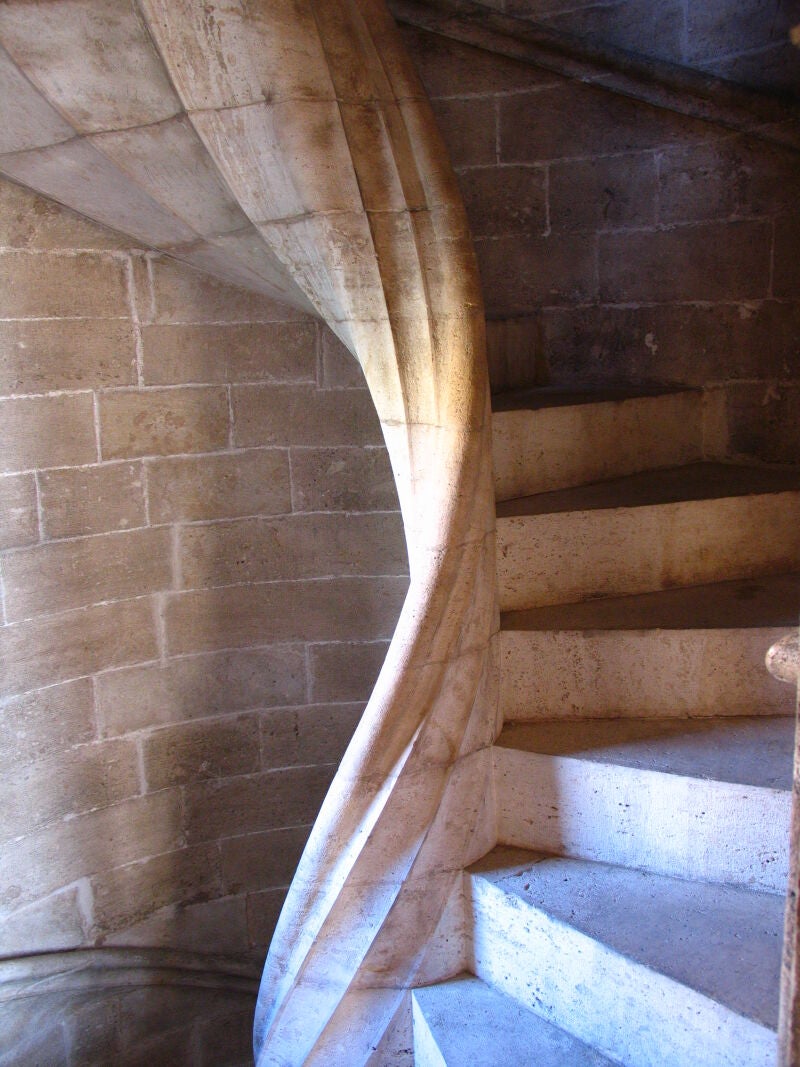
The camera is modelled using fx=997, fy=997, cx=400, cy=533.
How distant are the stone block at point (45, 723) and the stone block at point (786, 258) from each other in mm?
2277

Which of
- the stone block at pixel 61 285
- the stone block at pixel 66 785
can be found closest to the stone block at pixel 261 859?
the stone block at pixel 66 785

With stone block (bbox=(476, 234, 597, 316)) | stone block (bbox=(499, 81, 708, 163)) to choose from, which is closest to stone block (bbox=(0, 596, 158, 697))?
stone block (bbox=(476, 234, 597, 316))

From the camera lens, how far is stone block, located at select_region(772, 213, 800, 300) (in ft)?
9.47

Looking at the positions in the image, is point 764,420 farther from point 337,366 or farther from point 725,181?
point 337,366

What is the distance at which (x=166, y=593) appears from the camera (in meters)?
2.82

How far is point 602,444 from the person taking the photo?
2662 mm

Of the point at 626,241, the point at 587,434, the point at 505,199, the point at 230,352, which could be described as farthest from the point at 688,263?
the point at 230,352

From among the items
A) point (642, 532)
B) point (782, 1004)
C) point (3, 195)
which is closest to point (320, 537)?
point (642, 532)

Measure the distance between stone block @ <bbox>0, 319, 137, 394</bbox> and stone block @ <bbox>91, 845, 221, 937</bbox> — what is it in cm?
138

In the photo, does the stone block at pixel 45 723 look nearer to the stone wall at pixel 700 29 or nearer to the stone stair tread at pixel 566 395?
the stone stair tread at pixel 566 395

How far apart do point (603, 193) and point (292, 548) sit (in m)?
1.49

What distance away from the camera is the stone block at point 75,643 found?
258cm

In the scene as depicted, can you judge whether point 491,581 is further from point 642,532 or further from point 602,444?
point 602,444

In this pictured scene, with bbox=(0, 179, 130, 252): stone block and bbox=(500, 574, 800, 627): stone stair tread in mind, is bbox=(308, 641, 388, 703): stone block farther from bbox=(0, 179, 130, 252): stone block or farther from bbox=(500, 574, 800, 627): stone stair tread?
bbox=(0, 179, 130, 252): stone block
